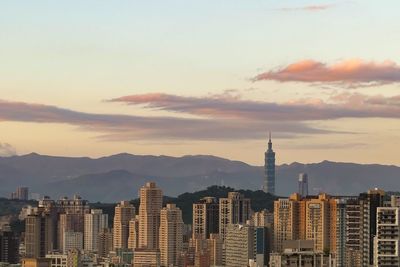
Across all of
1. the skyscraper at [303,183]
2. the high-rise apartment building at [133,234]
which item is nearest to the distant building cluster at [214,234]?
the high-rise apartment building at [133,234]

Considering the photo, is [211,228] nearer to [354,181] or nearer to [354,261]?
[354,261]

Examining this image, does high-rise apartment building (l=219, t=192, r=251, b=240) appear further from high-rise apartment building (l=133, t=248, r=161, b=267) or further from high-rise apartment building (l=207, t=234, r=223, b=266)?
high-rise apartment building (l=133, t=248, r=161, b=267)

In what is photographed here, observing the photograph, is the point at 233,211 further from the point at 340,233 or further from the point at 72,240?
the point at 340,233

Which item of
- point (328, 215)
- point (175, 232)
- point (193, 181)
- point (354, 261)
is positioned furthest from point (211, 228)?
point (193, 181)

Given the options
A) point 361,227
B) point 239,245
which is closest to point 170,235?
point 239,245

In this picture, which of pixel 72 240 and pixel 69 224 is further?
pixel 69 224

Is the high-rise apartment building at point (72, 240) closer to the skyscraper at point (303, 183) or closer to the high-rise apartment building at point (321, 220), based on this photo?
the high-rise apartment building at point (321, 220)

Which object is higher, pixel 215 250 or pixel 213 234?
pixel 213 234
